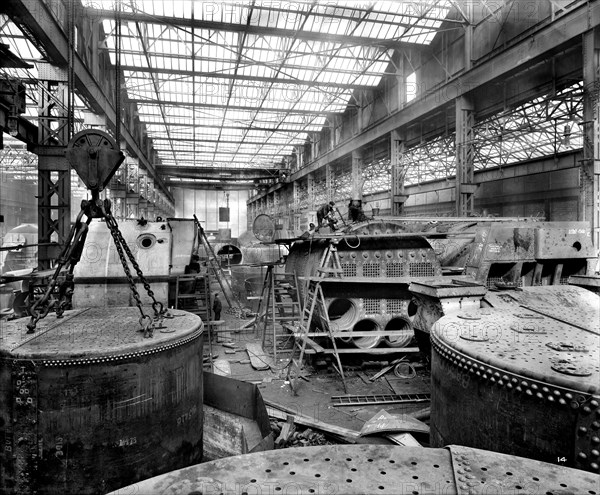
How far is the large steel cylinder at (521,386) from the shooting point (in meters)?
2.27

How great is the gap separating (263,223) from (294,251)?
586cm

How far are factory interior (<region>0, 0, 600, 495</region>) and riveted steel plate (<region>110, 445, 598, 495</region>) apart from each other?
0.05 ft

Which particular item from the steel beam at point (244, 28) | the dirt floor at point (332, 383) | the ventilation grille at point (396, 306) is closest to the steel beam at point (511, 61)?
the steel beam at point (244, 28)

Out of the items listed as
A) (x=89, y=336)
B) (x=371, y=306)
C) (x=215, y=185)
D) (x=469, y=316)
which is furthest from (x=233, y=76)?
(x=215, y=185)

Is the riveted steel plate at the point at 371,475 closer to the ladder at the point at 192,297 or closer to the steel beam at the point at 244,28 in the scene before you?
the ladder at the point at 192,297

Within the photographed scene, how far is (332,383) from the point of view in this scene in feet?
24.4

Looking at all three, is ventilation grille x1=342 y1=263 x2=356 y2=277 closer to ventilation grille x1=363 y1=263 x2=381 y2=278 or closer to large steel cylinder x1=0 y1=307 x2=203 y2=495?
ventilation grille x1=363 y1=263 x2=381 y2=278

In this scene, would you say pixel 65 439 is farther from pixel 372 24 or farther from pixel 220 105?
pixel 220 105

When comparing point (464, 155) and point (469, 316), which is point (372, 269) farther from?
point (464, 155)

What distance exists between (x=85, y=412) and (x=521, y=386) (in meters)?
3.26

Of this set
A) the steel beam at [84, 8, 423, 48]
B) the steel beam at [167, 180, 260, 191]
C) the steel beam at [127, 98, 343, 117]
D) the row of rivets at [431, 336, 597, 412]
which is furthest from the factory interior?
the steel beam at [167, 180, 260, 191]

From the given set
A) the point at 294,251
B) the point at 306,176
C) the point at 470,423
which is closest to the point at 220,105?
the point at 306,176

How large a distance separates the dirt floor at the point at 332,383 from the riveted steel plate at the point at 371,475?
11.9 feet

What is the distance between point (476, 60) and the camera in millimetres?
13891
